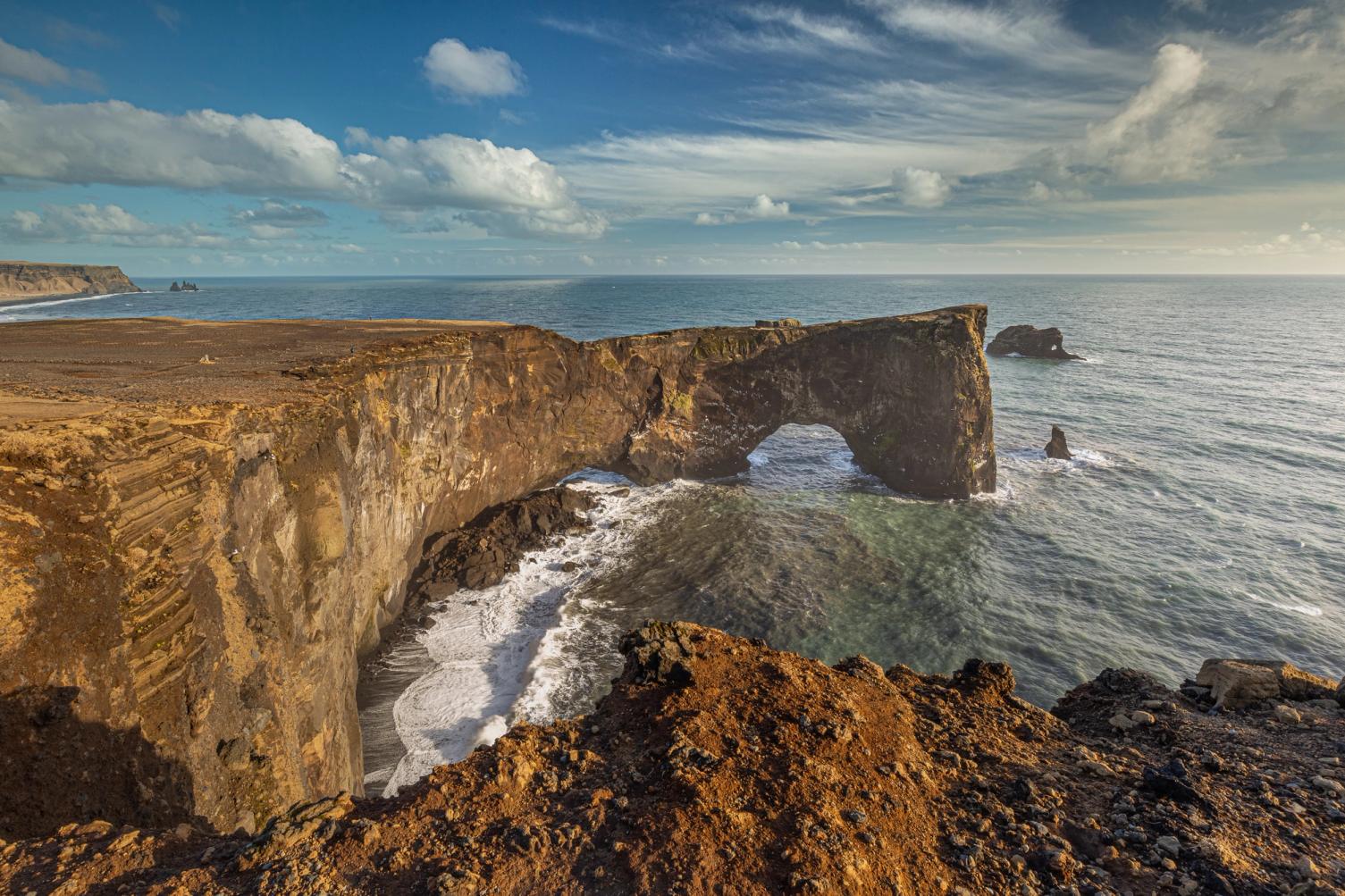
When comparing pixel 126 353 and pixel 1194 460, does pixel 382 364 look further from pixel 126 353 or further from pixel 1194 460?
pixel 1194 460

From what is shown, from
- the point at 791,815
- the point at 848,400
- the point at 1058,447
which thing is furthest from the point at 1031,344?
the point at 791,815

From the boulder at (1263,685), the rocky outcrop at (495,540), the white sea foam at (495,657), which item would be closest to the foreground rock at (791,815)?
the boulder at (1263,685)

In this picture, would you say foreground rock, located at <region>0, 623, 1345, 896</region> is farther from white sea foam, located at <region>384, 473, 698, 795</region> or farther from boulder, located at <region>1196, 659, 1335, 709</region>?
white sea foam, located at <region>384, 473, 698, 795</region>

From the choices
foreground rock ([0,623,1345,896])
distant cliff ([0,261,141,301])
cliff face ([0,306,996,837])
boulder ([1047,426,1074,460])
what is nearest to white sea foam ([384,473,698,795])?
cliff face ([0,306,996,837])

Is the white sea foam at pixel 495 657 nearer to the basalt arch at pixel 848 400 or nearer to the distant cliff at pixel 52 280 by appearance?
the basalt arch at pixel 848 400

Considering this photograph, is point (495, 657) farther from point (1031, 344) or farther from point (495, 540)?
point (1031, 344)

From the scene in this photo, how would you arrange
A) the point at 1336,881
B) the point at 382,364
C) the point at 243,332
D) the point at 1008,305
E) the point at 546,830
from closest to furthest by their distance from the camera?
the point at 1336,881
the point at 546,830
the point at 382,364
the point at 243,332
the point at 1008,305

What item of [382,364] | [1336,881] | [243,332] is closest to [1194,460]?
[1336,881]
